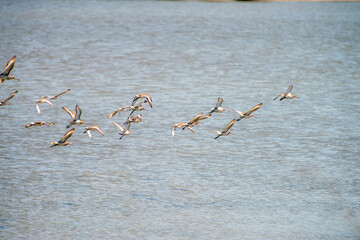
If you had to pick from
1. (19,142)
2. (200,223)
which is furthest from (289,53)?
(200,223)

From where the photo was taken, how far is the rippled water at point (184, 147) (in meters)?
10.8

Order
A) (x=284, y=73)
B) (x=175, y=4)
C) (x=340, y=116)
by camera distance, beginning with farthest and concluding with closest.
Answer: (x=175, y=4)
(x=284, y=73)
(x=340, y=116)

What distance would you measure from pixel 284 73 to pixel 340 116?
670cm

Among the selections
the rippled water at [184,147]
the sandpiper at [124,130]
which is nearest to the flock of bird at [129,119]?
the sandpiper at [124,130]

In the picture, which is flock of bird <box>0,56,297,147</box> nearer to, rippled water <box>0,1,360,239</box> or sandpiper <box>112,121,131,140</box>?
sandpiper <box>112,121,131,140</box>

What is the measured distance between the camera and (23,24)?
38500 mm

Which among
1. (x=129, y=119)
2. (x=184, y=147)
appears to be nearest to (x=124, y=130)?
(x=129, y=119)

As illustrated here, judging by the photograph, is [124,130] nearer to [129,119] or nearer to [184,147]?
[129,119]

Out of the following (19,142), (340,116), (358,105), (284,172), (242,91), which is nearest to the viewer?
(284,172)

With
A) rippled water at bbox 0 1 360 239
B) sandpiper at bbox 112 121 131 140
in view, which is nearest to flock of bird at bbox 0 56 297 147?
sandpiper at bbox 112 121 131 140

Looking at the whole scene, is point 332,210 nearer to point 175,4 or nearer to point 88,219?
point 88,219

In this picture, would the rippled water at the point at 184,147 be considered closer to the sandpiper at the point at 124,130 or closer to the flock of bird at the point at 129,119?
the sandpiper at the point at 124,130

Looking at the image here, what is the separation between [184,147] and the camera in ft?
48.0

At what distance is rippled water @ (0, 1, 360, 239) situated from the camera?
35.3ft
